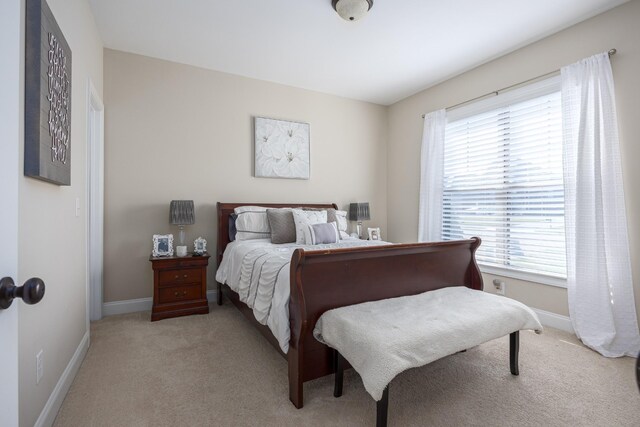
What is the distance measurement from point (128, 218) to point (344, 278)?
257 centimetres

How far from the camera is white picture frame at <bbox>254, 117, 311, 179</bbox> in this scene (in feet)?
12.6

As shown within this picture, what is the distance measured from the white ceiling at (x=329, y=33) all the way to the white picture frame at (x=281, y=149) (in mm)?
609

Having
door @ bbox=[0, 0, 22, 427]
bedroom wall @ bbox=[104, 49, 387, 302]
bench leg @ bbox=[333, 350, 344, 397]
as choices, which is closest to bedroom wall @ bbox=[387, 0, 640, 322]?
bedroom wall @ bbox=[104, 49, 387, 302]

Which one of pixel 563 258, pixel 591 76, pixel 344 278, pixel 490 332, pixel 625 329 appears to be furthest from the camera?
pixel 563 258

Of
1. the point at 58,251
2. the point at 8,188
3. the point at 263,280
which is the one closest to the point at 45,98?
the point at 58,251

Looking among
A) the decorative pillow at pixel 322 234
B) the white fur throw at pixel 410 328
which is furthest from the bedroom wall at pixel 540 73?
the decorative pillow at pixel 322 234

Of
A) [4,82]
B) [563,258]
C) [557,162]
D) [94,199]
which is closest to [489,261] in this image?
[563,258]

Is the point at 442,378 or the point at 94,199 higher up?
the point at 94,199

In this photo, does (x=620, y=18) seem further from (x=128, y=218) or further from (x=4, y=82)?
(x=128, y=218)

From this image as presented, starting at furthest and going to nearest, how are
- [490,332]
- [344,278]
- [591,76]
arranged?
[591,76]
[344,278]
[490,332]

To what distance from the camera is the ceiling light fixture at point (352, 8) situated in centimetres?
234

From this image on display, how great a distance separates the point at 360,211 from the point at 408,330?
2827mm

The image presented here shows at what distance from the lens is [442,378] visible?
6.48ft

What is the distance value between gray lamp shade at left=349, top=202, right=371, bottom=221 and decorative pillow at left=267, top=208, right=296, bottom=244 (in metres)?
1.23
